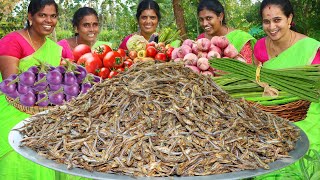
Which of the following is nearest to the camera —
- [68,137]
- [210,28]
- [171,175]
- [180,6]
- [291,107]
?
[171,175]

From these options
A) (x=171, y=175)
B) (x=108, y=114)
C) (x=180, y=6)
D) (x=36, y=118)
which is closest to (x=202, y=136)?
(x=171, y=175)

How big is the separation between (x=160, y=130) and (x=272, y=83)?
1234 millimetres

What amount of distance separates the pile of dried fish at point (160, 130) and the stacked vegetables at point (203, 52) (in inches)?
41.9

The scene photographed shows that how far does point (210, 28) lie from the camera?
4082 mm

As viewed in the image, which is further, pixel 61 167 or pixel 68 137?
pixel 68 137

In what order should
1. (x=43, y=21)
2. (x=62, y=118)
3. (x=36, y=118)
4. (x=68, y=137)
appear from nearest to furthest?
(x=68, y=137) < (x=62, y=118) < (x=36, y=118) < (x=43, y=21)

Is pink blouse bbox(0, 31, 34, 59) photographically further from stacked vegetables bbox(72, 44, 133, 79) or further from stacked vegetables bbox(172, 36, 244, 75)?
stacked vegetables bbox(172, 36, 244, 75)

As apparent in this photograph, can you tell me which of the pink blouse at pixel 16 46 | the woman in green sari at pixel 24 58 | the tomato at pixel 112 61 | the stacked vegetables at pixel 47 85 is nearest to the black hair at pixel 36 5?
the woman in green sari at pixel 24 58

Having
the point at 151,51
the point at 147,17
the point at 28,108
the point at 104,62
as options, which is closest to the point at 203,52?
the point at 151,51

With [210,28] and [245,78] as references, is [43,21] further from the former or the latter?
[245,78]

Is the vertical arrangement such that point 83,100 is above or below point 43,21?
below

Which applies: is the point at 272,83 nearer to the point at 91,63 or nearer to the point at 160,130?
the point at 160,130

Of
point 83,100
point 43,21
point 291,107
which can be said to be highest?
point 43,21

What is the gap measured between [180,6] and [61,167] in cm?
580
